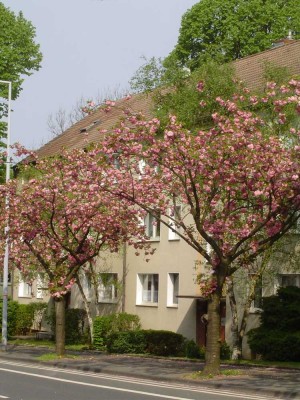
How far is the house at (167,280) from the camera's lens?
40000 millimetres

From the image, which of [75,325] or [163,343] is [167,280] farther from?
[75,325]

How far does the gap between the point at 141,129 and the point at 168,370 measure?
7.80 meters

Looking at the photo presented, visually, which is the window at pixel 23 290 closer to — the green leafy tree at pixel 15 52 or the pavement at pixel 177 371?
the green leafy tree at pixel 15 52

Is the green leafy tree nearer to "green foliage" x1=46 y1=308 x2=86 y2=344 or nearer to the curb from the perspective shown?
"green foliage" x1=46 y1=308 x2=86 y2=344

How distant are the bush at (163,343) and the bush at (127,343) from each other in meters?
0.26

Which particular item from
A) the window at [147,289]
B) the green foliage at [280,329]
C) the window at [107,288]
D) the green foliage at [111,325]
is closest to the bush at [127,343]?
the green foliage at [111,325]

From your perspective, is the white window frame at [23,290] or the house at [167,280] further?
the white window frame at [23,290]

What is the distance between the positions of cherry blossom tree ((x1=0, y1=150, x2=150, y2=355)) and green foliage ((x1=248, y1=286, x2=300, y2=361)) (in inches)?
231

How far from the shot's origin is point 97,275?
4559cm

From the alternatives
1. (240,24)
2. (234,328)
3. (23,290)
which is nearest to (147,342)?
(234,328)

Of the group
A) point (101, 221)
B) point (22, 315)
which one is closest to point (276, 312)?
point (101, 221)

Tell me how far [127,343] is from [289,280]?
668cm

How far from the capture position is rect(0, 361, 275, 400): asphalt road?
18938 mm

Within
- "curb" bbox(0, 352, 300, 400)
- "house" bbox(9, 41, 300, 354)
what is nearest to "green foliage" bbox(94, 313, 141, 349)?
"house" bbox(9, 41, 300, 354)
